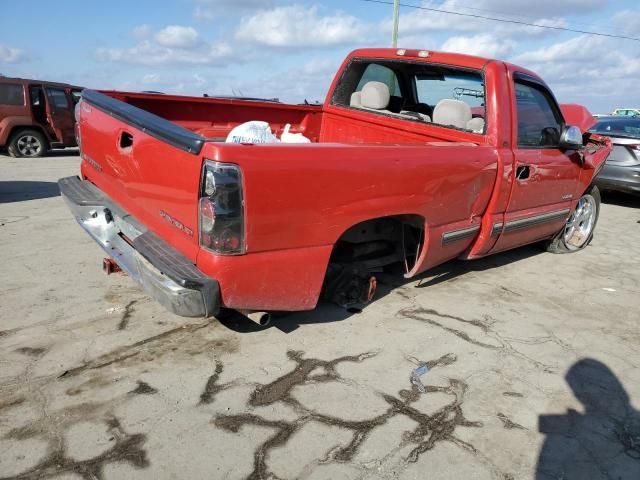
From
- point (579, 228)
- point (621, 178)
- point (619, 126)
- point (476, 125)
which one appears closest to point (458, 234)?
point (476, 125)

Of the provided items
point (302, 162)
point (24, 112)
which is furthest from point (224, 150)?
point (24, 112)

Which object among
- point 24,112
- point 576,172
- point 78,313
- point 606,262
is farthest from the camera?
point 24,112

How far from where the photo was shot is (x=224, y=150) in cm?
233

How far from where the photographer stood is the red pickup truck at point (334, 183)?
2.46m

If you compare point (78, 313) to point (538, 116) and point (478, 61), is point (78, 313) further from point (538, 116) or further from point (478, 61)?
point (538, 116)

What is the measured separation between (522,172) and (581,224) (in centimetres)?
226

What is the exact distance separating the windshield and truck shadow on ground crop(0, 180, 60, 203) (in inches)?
350

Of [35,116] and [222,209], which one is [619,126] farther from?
[35,116]

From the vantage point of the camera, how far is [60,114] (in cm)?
1151

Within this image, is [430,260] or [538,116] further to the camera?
[538,116]

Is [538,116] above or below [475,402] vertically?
above

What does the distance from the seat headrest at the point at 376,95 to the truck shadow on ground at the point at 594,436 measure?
2.76 m

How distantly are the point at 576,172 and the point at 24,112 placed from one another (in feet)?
35.8

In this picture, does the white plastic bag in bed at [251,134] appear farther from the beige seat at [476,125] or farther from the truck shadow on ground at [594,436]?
the truck shadow on ground at [594,436]
